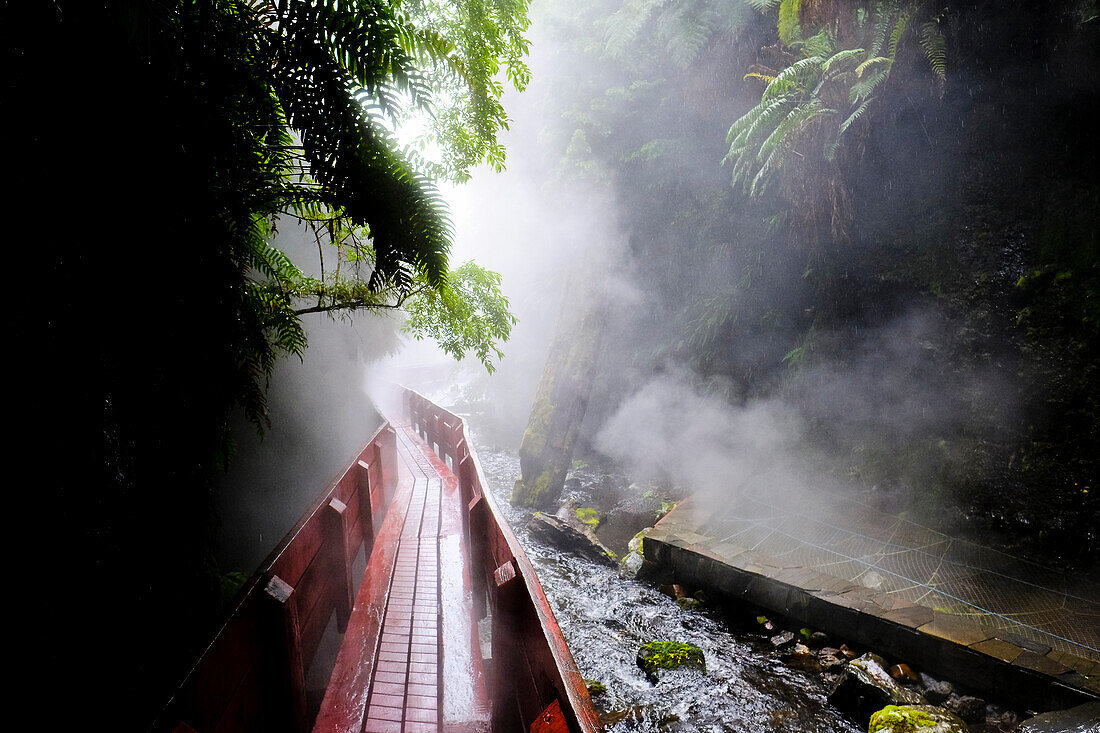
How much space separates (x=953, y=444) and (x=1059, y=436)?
1.10 m

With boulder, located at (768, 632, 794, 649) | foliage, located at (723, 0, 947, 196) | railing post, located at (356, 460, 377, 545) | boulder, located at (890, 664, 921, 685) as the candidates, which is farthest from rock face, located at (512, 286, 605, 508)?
boulder, located at (890, 664, 921, 685)

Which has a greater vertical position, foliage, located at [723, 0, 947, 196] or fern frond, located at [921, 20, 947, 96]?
foliage, located at [723, 0, 947, 196]

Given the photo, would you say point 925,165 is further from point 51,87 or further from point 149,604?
point 149,604

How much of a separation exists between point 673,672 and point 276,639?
13.5 feet

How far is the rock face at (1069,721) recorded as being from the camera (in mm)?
3025

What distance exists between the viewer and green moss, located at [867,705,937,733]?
11.3 ft

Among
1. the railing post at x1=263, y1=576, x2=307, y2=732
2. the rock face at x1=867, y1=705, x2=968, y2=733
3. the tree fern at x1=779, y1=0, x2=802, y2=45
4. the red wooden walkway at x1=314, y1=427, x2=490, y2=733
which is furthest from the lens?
the tree fern at x1=779, y1=0, x2=802, y2=45

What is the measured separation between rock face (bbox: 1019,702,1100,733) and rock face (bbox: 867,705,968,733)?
0.42m

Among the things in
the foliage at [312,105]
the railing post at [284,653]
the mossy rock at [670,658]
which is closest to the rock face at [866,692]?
the mossy rock at [670,658]

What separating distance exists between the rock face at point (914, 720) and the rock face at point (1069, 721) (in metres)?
0.42

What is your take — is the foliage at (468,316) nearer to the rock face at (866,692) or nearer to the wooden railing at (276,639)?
the wooden railing at (276,639)

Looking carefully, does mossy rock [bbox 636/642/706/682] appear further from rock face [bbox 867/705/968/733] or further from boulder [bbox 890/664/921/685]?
boulder [bbox 890/664/921/685]

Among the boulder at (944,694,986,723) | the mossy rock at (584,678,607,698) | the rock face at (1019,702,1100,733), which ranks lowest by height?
the mossy rock at (584,678,607,698)

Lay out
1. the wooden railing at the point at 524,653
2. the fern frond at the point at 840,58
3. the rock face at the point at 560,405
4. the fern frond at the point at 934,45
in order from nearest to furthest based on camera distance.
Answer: the wooden railing at the point at 524,653 < the fern frond at the point at 934,45 < the fern frond at the point at 840,58 < the rock face at the point at 560,405
